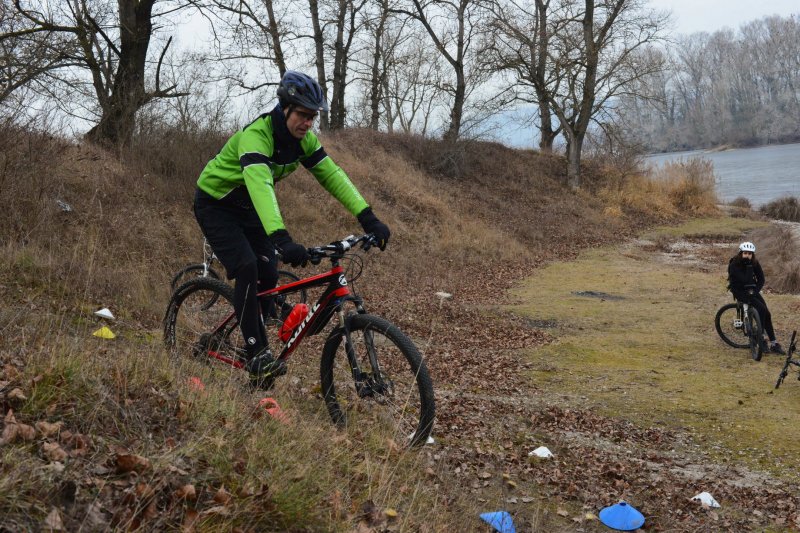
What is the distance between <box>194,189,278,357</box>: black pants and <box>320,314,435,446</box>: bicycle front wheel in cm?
56

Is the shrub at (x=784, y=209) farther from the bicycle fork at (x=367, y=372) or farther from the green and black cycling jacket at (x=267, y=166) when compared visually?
the bicycle fork at (x=367, y=372)

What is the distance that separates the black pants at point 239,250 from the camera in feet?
16.2

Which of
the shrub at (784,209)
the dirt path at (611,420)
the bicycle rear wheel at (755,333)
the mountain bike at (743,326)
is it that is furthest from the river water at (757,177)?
the dirt path at (611,420)

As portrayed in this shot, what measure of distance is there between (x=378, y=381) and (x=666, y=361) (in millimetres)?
6577

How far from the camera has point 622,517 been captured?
4.58 metres

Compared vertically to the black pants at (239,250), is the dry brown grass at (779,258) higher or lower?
lower

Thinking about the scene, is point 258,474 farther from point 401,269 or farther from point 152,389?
point 401,269

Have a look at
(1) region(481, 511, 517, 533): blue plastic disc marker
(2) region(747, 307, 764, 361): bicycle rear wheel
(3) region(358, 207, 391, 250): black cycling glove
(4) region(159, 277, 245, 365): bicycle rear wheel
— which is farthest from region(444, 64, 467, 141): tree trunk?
(1) region(481, 511, 517, 533): blue plastic disc marker

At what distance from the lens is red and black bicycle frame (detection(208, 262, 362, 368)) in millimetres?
4734

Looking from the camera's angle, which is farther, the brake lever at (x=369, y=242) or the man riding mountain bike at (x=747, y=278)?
the man riding mountain bike at (x=747, y=278)

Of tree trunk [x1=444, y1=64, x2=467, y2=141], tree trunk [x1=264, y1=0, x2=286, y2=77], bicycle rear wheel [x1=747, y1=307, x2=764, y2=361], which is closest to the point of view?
bicycle rear wheel [x1=747, y1=307, x2=764, y2=361]

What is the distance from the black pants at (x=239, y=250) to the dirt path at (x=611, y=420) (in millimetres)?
1640

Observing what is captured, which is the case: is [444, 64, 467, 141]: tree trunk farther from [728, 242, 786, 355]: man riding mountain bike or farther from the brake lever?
the brake lever

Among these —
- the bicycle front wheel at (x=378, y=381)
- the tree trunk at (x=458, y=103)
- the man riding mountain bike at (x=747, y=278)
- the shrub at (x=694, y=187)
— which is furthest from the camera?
the shrub at (x=694, y=187)
